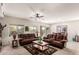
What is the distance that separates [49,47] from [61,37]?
16.5 inches

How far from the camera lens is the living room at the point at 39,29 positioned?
179 cm

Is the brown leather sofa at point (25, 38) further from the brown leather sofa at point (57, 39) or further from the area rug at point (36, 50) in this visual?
the brown leather sofa at point (57, 39)

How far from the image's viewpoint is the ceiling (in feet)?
5.85

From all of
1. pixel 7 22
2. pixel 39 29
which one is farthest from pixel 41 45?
pixel 7 22

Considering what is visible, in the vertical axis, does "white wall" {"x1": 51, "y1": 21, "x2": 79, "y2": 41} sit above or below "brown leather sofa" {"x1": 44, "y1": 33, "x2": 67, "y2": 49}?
above

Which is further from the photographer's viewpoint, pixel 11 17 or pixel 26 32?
pixel 26 32

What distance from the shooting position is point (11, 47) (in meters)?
1.82

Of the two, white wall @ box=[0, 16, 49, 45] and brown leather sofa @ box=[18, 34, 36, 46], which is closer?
white wall @ box=[0, 16, 49, 45]

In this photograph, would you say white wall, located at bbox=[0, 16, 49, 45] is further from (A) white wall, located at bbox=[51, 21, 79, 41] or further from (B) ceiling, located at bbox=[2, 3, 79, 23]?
(A) white wall, located at bbox=[51, 21, 79, 41]

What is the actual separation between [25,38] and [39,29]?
0.45 m

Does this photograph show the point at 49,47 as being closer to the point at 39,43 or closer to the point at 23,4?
the point at 39,43

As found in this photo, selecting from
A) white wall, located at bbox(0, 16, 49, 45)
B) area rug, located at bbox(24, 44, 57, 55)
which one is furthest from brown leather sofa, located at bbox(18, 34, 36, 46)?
white wall, located at bbox(0, 16, 49, 45)

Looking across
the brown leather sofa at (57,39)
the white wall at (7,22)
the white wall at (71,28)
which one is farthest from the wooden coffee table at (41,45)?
the white wall at (7,22)

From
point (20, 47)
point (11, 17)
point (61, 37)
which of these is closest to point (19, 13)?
point (11, 17)
